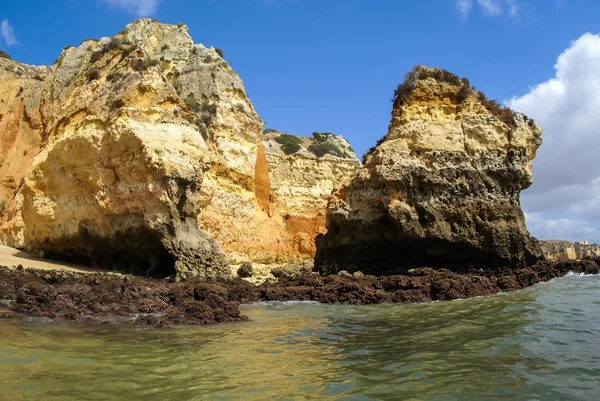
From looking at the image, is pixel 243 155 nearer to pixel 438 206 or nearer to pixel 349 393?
pixel 438 206

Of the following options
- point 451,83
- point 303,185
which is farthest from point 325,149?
point 451,83

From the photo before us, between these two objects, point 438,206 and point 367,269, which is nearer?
point 438,206

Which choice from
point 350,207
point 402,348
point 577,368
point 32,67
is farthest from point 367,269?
point 32,67

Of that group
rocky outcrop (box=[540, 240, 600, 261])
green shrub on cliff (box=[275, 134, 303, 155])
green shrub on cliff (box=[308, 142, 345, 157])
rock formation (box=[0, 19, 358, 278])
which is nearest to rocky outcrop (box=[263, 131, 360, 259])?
rock formation (box=[0, 19, 358, 278])

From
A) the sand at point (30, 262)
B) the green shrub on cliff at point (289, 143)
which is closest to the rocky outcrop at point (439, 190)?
the sand at point (30, 262)

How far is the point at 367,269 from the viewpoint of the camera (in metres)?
18.2

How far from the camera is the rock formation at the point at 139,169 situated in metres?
15.5

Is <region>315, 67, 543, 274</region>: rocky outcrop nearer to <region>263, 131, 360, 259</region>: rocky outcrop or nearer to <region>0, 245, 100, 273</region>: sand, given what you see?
<region>0, 245, 100, 273</region>: sand

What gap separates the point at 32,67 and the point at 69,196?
25784 mm

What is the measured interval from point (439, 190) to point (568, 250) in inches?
801

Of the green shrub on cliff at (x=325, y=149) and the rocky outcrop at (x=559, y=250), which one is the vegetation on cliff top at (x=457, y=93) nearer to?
the rocky outcrop at (x=559, y=250)

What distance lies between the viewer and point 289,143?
48.9 m

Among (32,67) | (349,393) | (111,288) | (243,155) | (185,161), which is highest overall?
(32,67)

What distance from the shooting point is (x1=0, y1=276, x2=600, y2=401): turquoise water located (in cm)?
430
